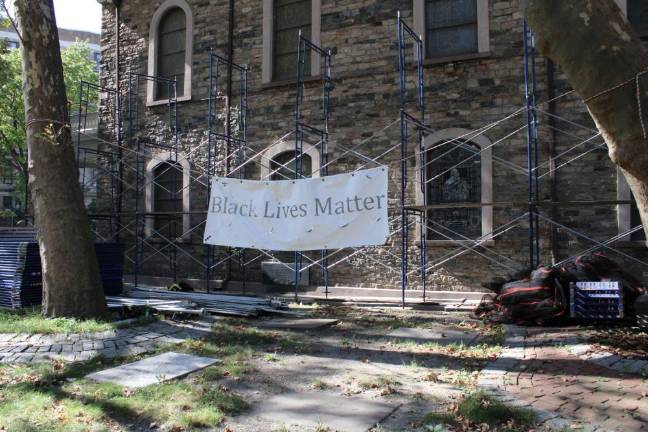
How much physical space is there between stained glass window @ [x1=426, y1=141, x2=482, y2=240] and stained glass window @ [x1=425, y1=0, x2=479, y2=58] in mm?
2027

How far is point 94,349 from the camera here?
6.84 metres

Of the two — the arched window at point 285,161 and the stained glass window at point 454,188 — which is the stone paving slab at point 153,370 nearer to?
the stained glass window at point 454,188

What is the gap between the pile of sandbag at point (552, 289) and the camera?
804 cm

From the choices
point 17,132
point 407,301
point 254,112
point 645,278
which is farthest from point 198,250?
point 17,132

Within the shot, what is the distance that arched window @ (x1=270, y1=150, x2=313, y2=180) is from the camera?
13.2 metres

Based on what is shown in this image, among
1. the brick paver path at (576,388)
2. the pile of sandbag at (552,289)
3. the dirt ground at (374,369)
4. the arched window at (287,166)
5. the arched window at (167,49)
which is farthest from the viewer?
the arched window at (167,49)

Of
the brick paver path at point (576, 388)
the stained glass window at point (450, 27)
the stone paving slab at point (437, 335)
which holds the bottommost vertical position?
the brick paver path at point (576, 388)

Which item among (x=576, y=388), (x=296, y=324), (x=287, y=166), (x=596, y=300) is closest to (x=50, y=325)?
(x=296, y=324)

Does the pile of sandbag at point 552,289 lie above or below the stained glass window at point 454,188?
below

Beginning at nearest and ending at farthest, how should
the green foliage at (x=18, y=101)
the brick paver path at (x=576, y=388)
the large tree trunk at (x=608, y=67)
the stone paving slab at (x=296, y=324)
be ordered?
the brick paver path at (x=576, y=388) → the large tree trunk at (x=608, y=67) → the stone paving slab at (x=296, y=324) → the green foliage at (x=18, y=101)

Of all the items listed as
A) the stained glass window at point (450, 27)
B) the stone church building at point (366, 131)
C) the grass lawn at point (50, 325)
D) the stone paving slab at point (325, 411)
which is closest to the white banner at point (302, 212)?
the stone church building at point (366, 131)

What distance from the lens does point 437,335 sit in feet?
25.6

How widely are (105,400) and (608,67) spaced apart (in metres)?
5.00

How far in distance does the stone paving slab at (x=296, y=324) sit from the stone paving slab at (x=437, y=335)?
1070 mm
